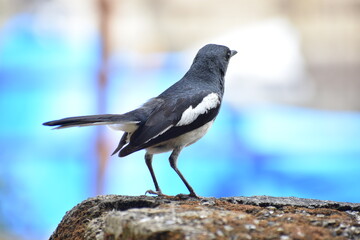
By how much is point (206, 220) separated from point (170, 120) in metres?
1.49

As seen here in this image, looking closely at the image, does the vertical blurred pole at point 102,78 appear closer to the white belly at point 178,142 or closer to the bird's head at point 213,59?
the bird's head at point 213,59

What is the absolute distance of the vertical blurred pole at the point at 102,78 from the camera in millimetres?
7609

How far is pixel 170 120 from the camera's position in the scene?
4.30m

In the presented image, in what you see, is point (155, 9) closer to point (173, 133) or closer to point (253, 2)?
point (253, 2)

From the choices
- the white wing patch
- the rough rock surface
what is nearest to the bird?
the white wing patch

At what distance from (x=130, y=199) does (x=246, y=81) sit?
166 inches

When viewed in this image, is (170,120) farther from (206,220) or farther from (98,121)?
(206,220)

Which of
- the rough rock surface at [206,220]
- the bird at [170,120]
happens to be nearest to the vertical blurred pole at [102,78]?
the bird at [170,120]

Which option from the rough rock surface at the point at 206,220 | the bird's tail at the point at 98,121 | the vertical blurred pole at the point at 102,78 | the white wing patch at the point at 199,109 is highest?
the vertical blurred pole at the point at 102,78

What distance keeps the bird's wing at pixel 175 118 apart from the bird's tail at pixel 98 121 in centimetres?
10

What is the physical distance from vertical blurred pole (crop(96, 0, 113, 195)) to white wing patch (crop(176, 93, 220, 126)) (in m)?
3.05

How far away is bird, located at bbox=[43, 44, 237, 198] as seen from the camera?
4.13 m

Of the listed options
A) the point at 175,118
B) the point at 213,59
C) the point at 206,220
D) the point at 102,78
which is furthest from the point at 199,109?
the point at 102,78

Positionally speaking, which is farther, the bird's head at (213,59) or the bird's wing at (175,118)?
the bird's head at (213,59)
